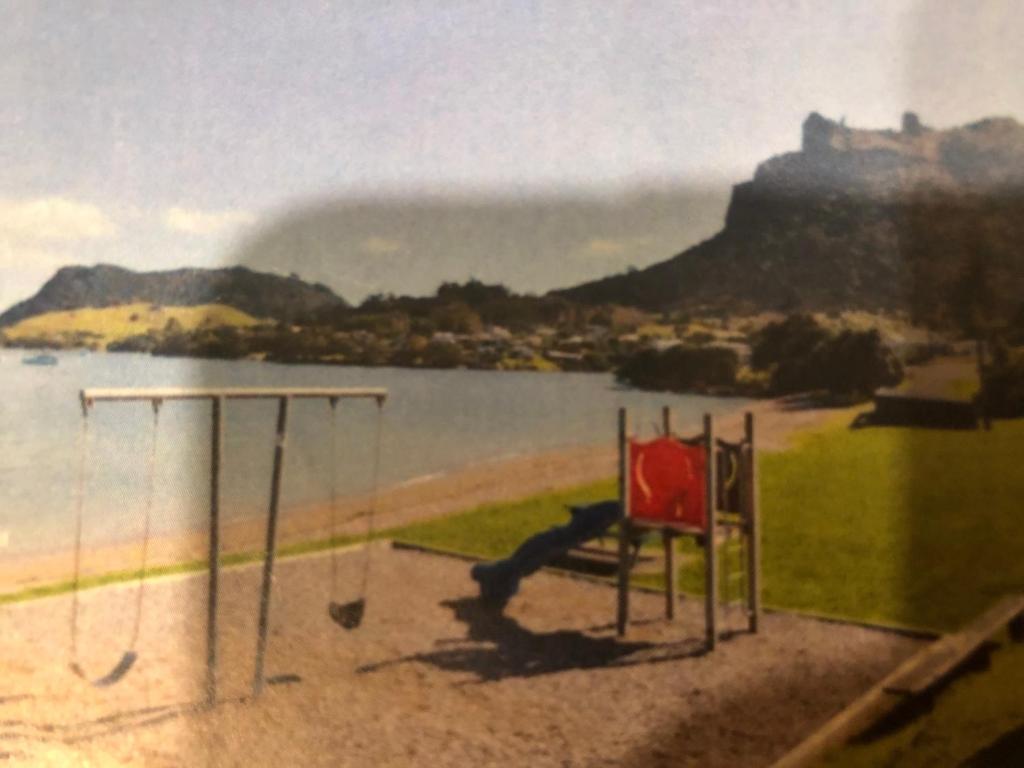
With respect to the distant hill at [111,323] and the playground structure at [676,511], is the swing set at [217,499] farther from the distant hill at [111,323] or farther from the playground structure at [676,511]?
the playground structure at [676,511]

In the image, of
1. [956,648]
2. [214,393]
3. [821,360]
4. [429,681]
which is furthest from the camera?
[429,681]

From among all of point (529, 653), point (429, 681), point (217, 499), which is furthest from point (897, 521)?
point (217, 499)

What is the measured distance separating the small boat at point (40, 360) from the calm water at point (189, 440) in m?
0.03

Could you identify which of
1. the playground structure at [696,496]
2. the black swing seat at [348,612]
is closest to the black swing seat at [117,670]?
the black swing seat at [348,612]

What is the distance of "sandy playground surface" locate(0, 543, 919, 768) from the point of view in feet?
9.73

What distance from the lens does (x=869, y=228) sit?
3.14 metres

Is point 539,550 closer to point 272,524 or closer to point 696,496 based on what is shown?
point 696,496

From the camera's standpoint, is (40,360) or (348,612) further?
(40,360)

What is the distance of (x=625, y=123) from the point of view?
3.32 meters

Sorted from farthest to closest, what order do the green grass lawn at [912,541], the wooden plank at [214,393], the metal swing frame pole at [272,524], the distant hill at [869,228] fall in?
the metal swing frame pole at [272,524] < the distant hill at [869,228] < the wooden plank at [214,393] < the green grass lawn at [912,541]

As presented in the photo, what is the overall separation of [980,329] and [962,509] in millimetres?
553

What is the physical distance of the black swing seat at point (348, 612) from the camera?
3484 millimetres

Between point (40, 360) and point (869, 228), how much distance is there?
307 cm

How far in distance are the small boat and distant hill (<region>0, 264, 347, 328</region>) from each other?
161 mm
